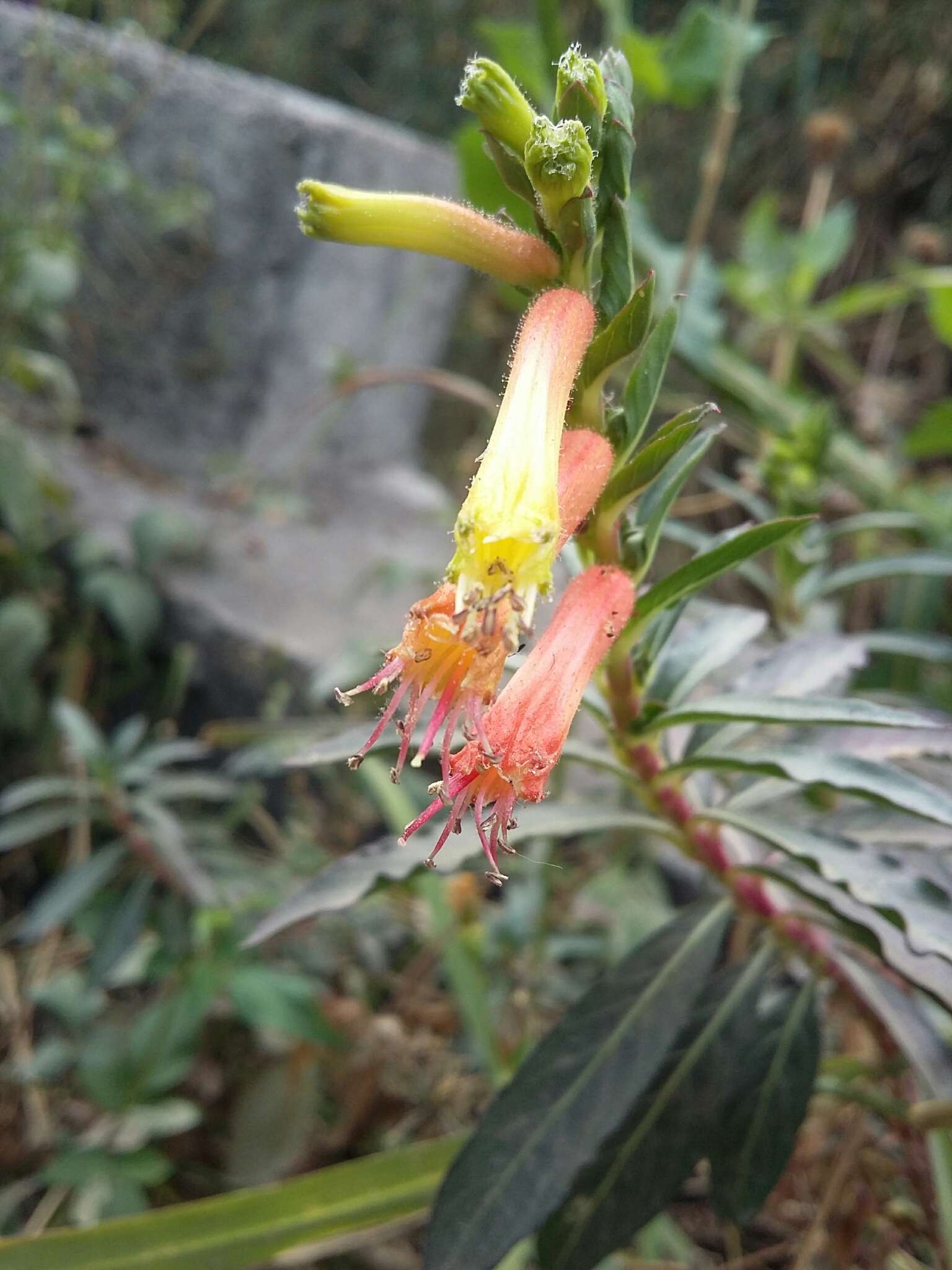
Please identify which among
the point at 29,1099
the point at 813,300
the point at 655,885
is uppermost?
the point at 813,300

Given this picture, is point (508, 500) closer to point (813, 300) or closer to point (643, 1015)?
point (643, 1015)

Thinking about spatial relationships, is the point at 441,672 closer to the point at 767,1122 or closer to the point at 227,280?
the point at 767,1122

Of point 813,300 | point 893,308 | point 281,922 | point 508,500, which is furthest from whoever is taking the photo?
point 813,300

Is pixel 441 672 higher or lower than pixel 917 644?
lower

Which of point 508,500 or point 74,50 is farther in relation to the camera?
point 74,50

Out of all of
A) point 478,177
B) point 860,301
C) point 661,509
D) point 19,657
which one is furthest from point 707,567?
point 860,301

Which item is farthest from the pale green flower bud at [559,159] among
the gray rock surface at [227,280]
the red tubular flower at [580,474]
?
the gray rock surface at [227,280]

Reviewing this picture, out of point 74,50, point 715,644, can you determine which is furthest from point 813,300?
point 715,644
